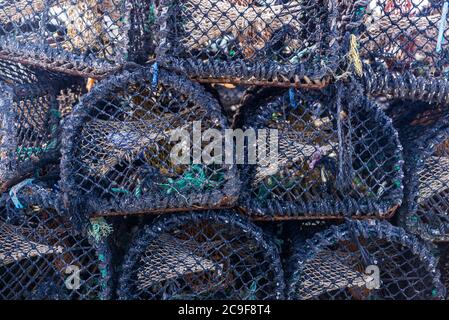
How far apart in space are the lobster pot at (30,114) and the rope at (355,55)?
109 cm

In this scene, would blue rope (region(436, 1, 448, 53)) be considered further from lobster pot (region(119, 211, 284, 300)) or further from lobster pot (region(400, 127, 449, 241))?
lobster pot (region(119, 211, 284, 300))

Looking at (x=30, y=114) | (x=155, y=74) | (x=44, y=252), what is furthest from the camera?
(x=30, y=114)

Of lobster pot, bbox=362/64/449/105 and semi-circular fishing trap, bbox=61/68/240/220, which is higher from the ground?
lobster pot, bbox=362/64/449/105

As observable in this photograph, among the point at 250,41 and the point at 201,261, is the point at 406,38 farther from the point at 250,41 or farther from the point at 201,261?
the point at 201,261

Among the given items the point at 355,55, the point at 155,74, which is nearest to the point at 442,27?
the point at 355,55

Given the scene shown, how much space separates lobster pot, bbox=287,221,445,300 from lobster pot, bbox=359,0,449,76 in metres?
0.58

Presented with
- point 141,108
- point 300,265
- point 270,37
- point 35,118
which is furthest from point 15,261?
point 270,37

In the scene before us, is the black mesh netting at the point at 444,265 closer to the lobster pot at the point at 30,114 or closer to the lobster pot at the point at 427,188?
the lobster pot at the point at 427,188

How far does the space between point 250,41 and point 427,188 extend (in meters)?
0.81

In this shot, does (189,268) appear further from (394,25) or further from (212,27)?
(394,25)

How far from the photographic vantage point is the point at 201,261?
4.70 ft

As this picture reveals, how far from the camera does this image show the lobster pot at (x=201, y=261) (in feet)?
4.60

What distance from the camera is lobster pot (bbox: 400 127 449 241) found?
1451 mm

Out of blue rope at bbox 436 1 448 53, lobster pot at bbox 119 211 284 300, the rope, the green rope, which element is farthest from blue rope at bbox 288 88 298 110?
the green rope
